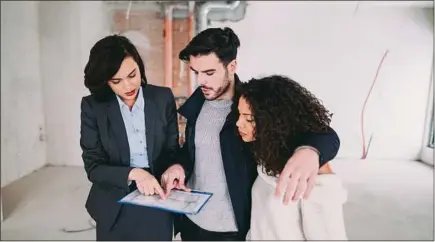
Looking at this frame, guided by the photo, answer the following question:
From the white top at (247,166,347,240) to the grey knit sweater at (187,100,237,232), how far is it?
0.06 m

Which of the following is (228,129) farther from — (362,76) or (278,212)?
(362,76)

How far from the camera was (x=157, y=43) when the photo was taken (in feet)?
1.72

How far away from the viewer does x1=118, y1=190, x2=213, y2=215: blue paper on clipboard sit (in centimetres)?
41

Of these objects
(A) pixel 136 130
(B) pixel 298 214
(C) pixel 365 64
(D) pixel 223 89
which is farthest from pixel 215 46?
(C) pixel 365 64

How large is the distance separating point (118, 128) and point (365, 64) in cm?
60

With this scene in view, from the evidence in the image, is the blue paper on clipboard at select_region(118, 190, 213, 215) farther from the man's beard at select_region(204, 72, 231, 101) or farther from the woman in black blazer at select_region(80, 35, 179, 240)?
the man's beard at select_region(204, 72, 231, 101)

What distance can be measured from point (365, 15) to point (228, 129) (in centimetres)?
57

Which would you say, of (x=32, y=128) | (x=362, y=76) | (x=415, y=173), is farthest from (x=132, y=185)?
(x=415, y=173)

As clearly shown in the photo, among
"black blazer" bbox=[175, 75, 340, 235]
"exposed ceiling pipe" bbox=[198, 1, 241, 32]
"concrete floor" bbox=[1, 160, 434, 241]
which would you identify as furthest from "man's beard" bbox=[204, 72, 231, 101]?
"concrete floor" bbox=[1, 160, 434, 241]

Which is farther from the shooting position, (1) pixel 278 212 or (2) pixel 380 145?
(2) pixel 380 145

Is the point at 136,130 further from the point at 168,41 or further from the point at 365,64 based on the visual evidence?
the point at 365,64

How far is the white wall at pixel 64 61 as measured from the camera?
1.83 feet

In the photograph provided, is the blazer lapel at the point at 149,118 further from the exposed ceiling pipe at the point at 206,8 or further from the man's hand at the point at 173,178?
the exposed ceiling pipe at the point at 206,8

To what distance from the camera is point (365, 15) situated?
780mm
